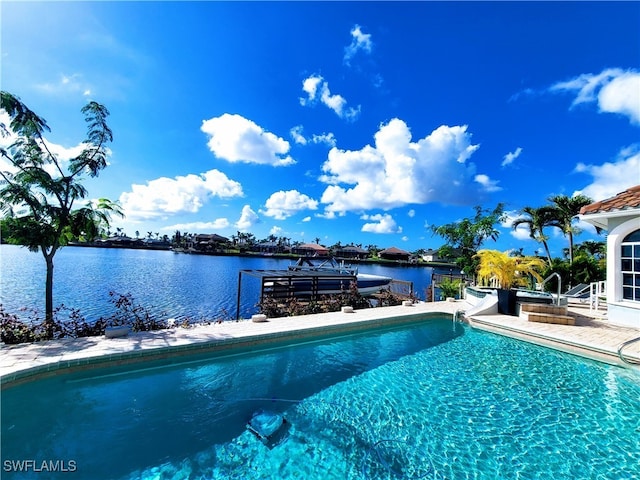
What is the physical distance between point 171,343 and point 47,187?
4143 mm

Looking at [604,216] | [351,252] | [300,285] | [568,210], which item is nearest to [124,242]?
[351,252]

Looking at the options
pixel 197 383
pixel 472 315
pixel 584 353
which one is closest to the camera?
pixel 197 383

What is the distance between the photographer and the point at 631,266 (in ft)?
23.3

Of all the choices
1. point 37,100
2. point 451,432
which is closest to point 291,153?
point 37,100

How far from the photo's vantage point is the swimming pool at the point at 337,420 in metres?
2.92

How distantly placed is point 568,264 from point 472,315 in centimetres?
904

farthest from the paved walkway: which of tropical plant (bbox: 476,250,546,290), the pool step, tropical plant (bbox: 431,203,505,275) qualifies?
tropical plant (bbox: 431,203,505,275)

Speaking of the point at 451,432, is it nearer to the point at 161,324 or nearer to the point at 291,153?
the point at 161,324

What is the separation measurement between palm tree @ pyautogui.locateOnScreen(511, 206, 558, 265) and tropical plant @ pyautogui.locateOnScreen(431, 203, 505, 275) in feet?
4.88

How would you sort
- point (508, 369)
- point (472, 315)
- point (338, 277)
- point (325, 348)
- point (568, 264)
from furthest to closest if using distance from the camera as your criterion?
point (568, 264) → point (338, 277) → point (472, 315) → point (325, 348) → point (508, 369)

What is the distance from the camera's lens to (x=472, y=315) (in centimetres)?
868

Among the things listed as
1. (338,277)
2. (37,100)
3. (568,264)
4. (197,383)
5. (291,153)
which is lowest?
(197,383)

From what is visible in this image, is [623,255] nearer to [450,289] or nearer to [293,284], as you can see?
[450,289]

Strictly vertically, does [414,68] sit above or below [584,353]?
above
